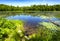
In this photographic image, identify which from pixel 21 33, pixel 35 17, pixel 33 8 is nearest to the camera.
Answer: pixel 21 33

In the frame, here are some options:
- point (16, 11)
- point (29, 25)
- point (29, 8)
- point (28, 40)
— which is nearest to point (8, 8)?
point (16, 11)

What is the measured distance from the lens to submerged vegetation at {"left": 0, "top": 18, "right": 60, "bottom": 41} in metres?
3.63

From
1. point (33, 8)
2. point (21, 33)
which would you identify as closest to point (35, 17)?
point (33, 8)

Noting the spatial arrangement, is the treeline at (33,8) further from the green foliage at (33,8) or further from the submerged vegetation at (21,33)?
the submerged vegetation at (21,33)

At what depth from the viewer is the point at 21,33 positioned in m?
3.76

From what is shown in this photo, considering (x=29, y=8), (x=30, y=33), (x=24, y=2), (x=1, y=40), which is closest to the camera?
(x=1, y=40)

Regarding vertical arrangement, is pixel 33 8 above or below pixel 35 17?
above

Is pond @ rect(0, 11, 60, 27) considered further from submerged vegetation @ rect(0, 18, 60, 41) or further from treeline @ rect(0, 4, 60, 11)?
submerged vegetation @ rect(0, 18, 60, 41)

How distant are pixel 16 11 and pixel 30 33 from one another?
5.21 feet

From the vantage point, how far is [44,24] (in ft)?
13.8

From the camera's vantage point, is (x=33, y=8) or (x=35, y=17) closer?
(x=35, y=17)

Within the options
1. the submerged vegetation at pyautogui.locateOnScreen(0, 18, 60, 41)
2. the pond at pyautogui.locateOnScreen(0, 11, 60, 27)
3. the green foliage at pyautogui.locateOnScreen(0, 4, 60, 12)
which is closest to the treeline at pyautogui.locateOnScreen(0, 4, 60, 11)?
the green foliage at pyautogui.locateOnScreen(0, 4, 60, 12)

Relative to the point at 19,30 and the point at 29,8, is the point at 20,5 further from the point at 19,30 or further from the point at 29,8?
the point at 19,30

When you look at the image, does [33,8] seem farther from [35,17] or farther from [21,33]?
[21,33]
